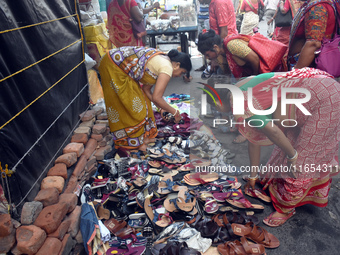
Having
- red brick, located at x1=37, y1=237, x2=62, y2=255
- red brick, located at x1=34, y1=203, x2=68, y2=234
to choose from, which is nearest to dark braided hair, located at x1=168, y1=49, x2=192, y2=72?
red brick, located at x1=34, y1=203, x2=68, y2=234

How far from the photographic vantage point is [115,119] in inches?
128

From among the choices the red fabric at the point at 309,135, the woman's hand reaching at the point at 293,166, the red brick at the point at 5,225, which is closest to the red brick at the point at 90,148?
the red brick at the point at 5,225

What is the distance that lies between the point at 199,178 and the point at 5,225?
1676mm

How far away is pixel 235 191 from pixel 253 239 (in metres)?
0.49

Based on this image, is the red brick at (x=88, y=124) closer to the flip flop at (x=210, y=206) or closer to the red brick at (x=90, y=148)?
the red brick at (x=90, y=148)

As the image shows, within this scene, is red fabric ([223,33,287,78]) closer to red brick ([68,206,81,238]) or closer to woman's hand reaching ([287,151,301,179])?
woman's hand reaching ([287,151,301,179])

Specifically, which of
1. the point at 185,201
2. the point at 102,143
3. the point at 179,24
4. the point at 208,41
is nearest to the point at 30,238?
the point at 185,201

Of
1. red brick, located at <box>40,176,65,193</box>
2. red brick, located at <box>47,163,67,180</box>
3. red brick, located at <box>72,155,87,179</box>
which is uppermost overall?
red brick, located at <box>40,176,65,193</box>

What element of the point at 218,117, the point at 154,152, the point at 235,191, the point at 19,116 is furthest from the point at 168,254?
the point at 218,117

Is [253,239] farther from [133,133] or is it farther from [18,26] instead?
[18,26]

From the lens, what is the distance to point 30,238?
1.80 meters

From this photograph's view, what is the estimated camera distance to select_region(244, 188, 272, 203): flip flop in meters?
2.58

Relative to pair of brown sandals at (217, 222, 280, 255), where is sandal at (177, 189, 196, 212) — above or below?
above

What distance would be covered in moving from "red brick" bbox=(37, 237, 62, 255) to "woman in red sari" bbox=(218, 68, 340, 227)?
5.28 feet
